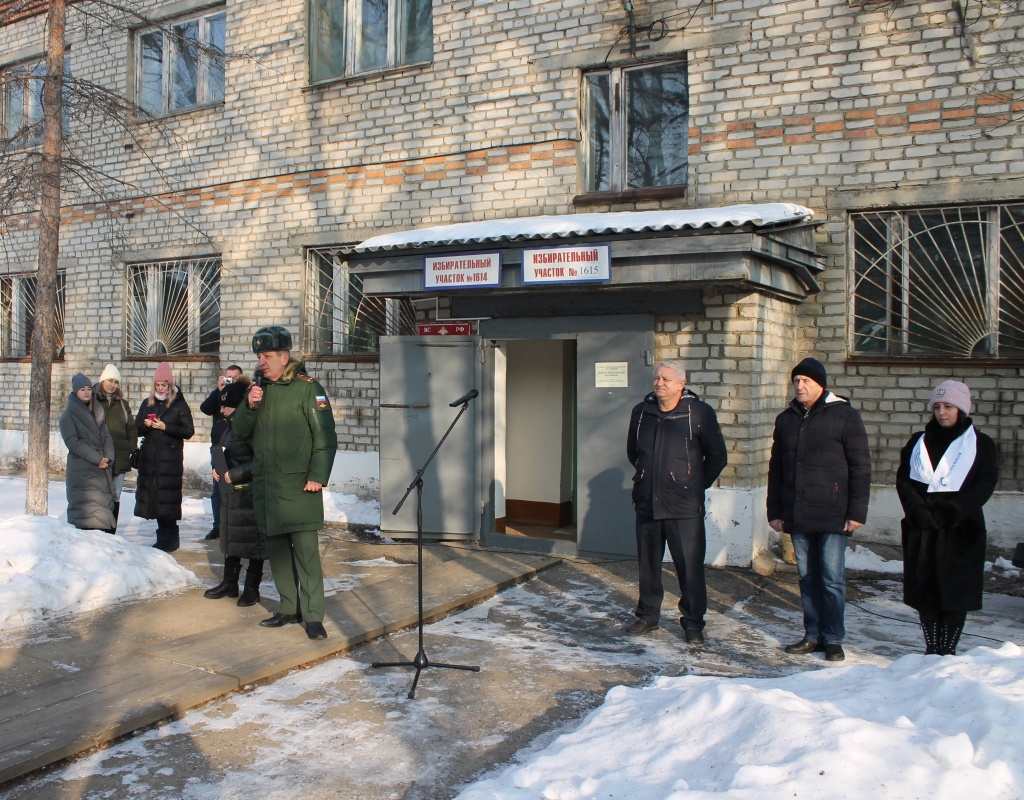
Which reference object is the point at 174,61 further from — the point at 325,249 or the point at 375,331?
the point at 375,331

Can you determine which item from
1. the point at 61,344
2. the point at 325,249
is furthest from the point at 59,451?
the point at 325,249

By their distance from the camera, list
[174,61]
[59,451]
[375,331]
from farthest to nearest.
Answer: [59,451]
[174,61]
[375,331]

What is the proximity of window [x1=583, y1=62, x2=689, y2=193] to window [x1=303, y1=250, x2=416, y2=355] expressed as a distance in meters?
2.77

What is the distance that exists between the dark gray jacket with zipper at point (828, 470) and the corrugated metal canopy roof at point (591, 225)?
2.05 metres

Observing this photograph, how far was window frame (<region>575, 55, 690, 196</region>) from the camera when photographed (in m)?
8.77

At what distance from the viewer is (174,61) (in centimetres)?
1207

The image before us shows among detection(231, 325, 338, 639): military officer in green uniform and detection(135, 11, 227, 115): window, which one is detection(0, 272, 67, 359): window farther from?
detection(231, 325, 338, 639): military officer in green uniform

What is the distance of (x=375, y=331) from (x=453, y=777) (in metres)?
7.28

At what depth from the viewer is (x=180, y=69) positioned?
1205cm

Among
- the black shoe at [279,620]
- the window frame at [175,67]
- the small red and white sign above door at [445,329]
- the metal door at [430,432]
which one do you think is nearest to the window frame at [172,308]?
the window frame at [175,67]

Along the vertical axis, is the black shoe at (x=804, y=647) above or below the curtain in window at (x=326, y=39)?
below

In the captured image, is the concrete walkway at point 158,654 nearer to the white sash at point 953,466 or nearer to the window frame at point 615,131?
the white sash at point 953,466

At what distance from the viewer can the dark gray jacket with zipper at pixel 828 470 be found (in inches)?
202

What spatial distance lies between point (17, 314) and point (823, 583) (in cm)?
1307
